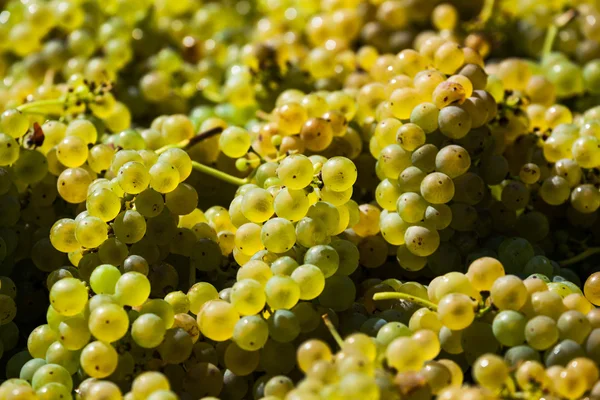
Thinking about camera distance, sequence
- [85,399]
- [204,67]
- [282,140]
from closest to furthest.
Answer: [85,399] < [282,140] < [204,67]

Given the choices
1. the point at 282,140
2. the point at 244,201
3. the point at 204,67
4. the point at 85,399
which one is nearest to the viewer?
the point at 85,399

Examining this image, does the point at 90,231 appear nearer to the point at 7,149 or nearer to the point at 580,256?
the point at 7,149

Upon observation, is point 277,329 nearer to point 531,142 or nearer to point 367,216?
point 367,216

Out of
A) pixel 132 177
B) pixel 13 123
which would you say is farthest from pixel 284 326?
pixel 13 123

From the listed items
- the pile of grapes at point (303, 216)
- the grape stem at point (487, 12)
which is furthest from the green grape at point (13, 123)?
the grape stem at point (487, 12)

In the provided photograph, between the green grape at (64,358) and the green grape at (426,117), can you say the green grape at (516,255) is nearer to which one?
the green grape at (426,117)

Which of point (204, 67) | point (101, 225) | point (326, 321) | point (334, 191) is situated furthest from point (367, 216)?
point (204, 67)
